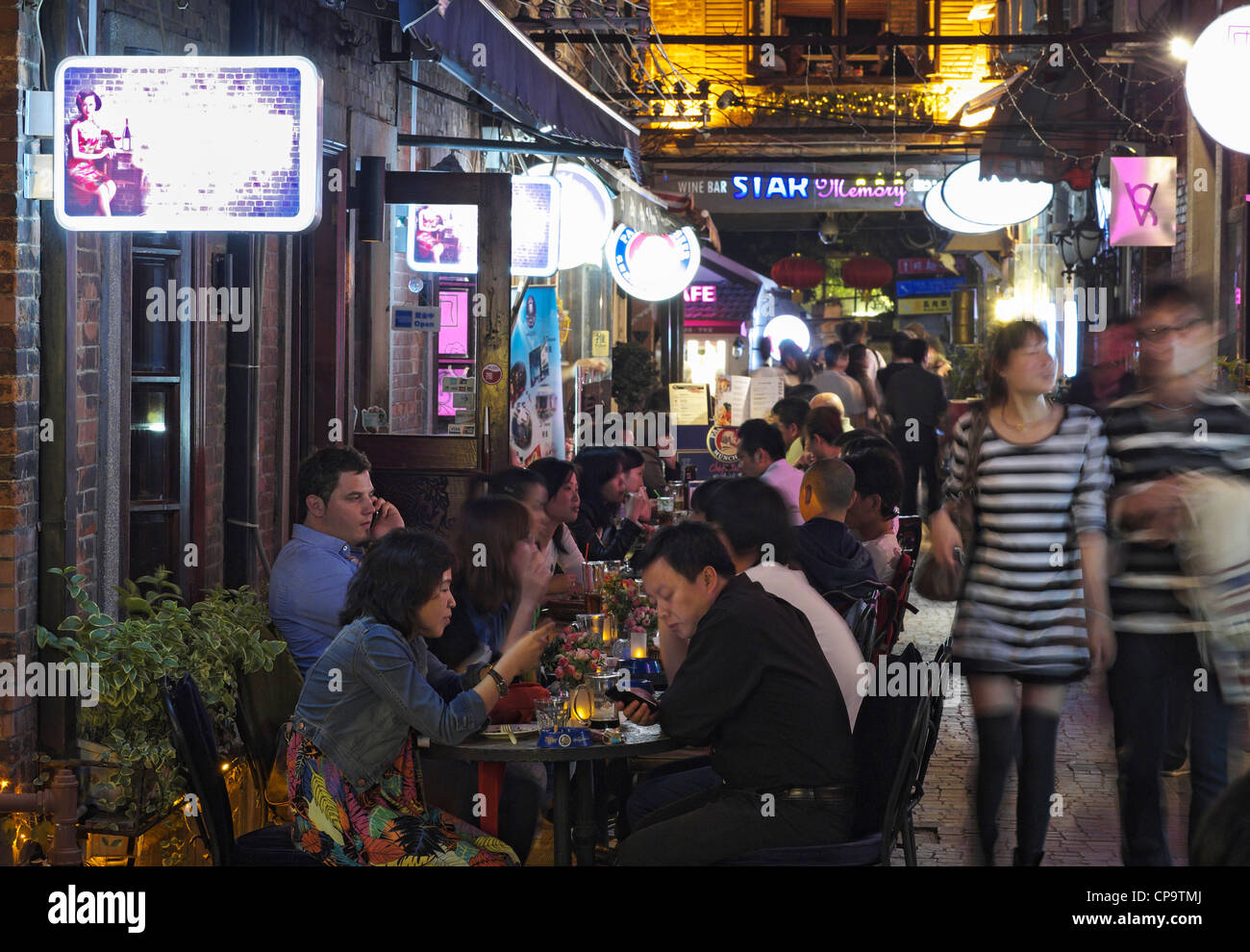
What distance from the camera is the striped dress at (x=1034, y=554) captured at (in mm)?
5320

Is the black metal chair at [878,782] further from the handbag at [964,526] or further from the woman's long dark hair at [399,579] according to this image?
the woman's long dark hair at [399,579]

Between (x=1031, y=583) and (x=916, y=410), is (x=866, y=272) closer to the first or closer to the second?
(x=916, y=410)

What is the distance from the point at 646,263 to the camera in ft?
51.9

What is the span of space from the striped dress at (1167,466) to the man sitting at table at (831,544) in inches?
71.4

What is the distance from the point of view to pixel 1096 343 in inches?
683

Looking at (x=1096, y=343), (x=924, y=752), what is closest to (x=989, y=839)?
(x=924, y=752)

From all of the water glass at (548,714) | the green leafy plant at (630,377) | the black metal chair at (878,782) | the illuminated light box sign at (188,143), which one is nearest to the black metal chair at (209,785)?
the water glass at (548,714)

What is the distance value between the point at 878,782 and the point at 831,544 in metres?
2.19

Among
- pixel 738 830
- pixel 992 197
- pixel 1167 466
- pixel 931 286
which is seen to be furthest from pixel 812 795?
pixel 931 286

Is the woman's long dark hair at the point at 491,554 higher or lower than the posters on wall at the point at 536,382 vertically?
lower

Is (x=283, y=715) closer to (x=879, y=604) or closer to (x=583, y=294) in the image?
(x=879, y=604)

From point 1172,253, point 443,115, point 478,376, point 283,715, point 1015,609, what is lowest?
point 283,715

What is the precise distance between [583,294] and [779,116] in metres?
5.10

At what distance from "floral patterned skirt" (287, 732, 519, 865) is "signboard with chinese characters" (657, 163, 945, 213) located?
1747cm
